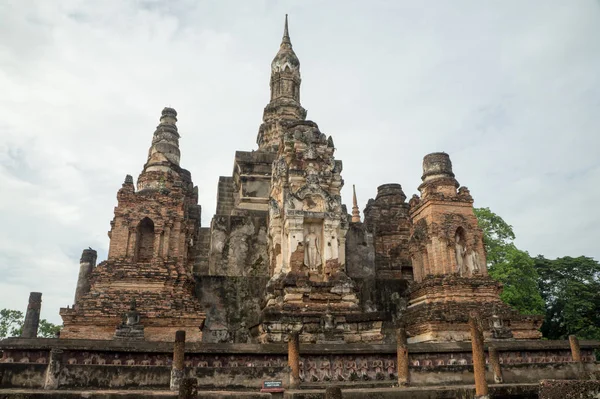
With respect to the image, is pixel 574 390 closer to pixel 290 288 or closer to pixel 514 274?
pixel 290 288

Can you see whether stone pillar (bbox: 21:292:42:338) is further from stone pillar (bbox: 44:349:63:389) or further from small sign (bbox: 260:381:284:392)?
small sign (bbox: 260:381:284:392)

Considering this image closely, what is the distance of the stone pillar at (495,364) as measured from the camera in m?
9.59

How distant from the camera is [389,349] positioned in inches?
381

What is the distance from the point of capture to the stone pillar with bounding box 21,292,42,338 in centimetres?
2102

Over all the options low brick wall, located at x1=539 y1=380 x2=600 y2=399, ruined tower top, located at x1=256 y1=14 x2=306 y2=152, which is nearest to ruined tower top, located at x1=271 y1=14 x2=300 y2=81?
ruined tower top, located at x1=256 y1=14 x2=306 y2=152

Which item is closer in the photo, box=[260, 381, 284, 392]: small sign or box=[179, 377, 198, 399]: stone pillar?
box=[179, 377, 198, 399]: stone pillar

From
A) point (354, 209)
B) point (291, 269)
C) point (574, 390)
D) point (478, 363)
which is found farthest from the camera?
point (354, 209)

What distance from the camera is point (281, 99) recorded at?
2381cm

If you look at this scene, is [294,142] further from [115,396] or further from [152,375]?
[115,396]

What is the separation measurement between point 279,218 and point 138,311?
15.7 ft

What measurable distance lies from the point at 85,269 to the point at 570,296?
2519 centimetres

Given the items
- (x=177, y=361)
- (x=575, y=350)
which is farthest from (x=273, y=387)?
(x=575, y=350)

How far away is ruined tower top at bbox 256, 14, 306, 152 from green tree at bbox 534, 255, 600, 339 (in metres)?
17.7

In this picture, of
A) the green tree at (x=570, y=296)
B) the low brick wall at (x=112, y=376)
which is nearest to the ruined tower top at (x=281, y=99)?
the low brick wall at (x=112, y=376)
